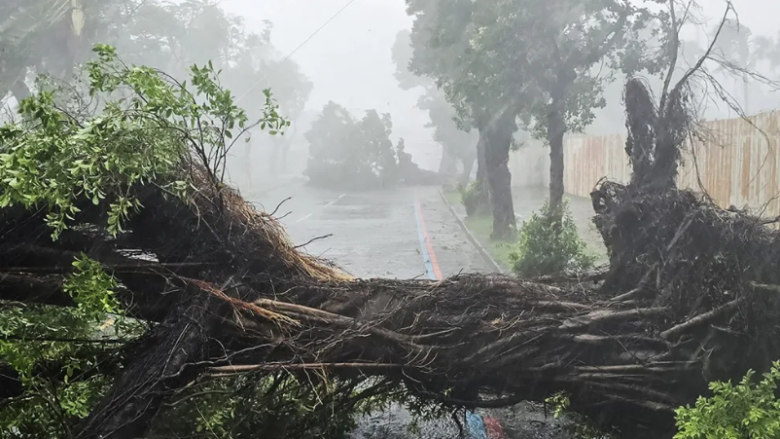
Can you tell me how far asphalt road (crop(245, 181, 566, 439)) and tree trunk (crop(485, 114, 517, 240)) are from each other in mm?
1028

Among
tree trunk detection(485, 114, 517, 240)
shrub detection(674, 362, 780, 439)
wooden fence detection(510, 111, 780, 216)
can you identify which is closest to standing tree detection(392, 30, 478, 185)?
tree trunk detection(485, 114, 517, 240)

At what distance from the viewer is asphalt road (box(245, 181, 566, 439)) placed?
16.2ft

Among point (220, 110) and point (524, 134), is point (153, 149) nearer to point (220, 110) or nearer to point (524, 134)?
point (220, 110)

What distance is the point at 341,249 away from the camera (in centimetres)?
1292

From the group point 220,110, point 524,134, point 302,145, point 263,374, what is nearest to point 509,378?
point 263,374

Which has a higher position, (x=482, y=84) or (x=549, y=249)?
(x=482, y=84)

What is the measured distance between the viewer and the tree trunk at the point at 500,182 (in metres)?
16.9

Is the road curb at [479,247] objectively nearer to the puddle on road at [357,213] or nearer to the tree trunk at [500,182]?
the tree trunk at [500,182]

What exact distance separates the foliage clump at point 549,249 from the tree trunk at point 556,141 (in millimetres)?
4379

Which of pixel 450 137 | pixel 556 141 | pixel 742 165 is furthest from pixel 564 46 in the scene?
pixel 450 137

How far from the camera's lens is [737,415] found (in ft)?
10.8

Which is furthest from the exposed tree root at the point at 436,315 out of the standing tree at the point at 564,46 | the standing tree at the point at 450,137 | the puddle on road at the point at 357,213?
the standing tree at the point at 450,137

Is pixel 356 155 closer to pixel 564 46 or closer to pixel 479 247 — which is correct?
pixel 479 247

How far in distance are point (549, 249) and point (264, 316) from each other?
4951 mm
